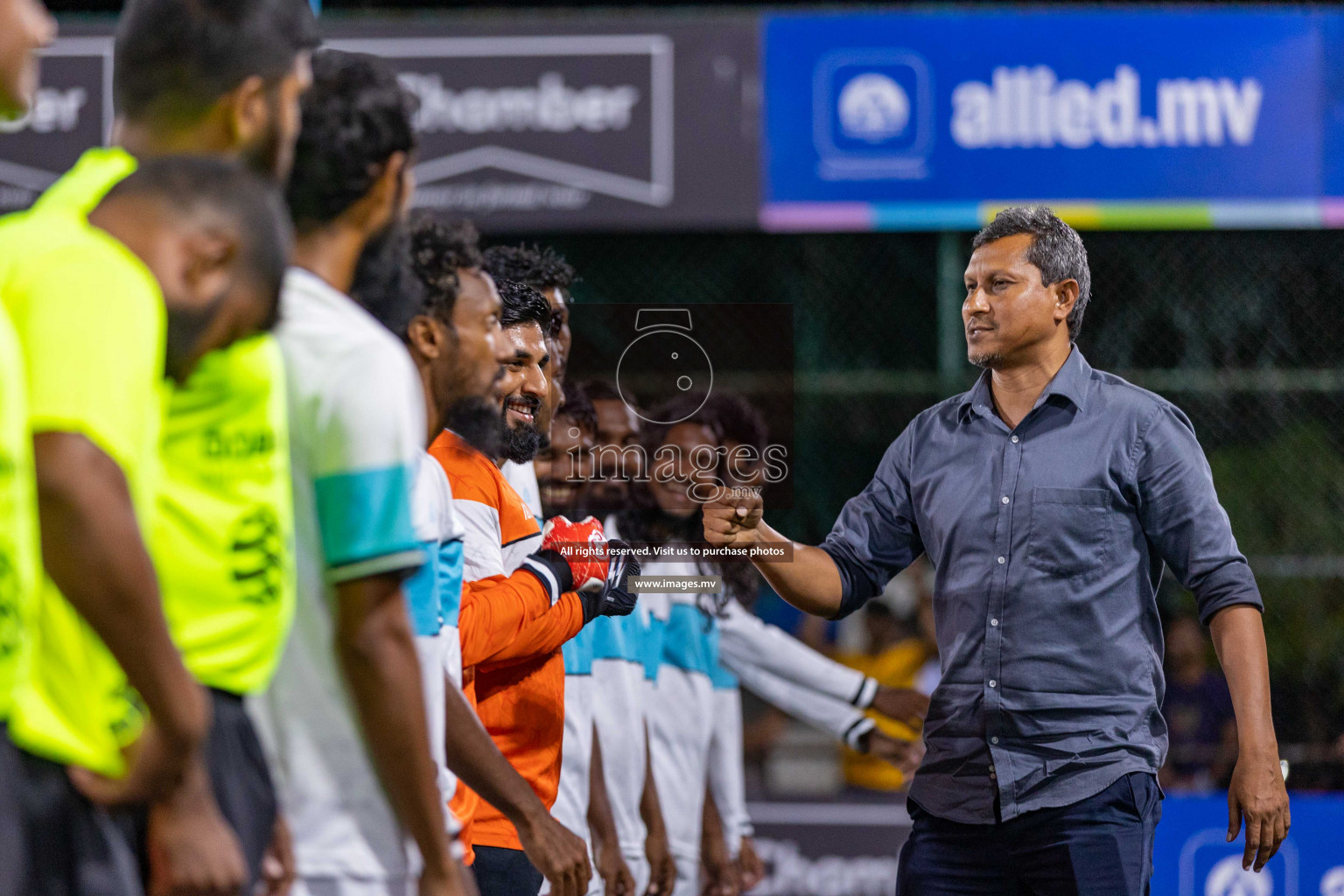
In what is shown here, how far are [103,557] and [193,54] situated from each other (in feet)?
2.52

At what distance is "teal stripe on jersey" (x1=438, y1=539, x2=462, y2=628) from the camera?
9.86 feet

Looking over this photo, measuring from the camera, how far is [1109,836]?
3.64m

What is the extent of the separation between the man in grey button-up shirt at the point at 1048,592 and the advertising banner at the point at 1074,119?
14.5 ft

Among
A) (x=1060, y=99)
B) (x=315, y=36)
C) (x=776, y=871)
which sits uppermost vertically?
(x=1060, y=99)

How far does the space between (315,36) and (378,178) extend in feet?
0.74

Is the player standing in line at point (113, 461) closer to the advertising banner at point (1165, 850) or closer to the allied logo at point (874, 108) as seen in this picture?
the advertising banner at point (1165, 850)

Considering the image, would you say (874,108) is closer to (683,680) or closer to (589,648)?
(683,680)

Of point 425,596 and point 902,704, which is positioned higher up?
point 425,596

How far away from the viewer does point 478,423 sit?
3.43 meters

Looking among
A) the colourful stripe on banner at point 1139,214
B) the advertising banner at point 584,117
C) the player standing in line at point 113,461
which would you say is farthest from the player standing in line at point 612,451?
the colourful stripe on banner at point 1139,214

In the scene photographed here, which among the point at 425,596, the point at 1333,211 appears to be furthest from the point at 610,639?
the point at 1333,211

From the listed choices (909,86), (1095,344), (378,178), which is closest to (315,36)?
(378,178)

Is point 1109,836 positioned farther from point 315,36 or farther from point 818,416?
point 818,416

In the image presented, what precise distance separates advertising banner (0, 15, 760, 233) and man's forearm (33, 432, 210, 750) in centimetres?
693
